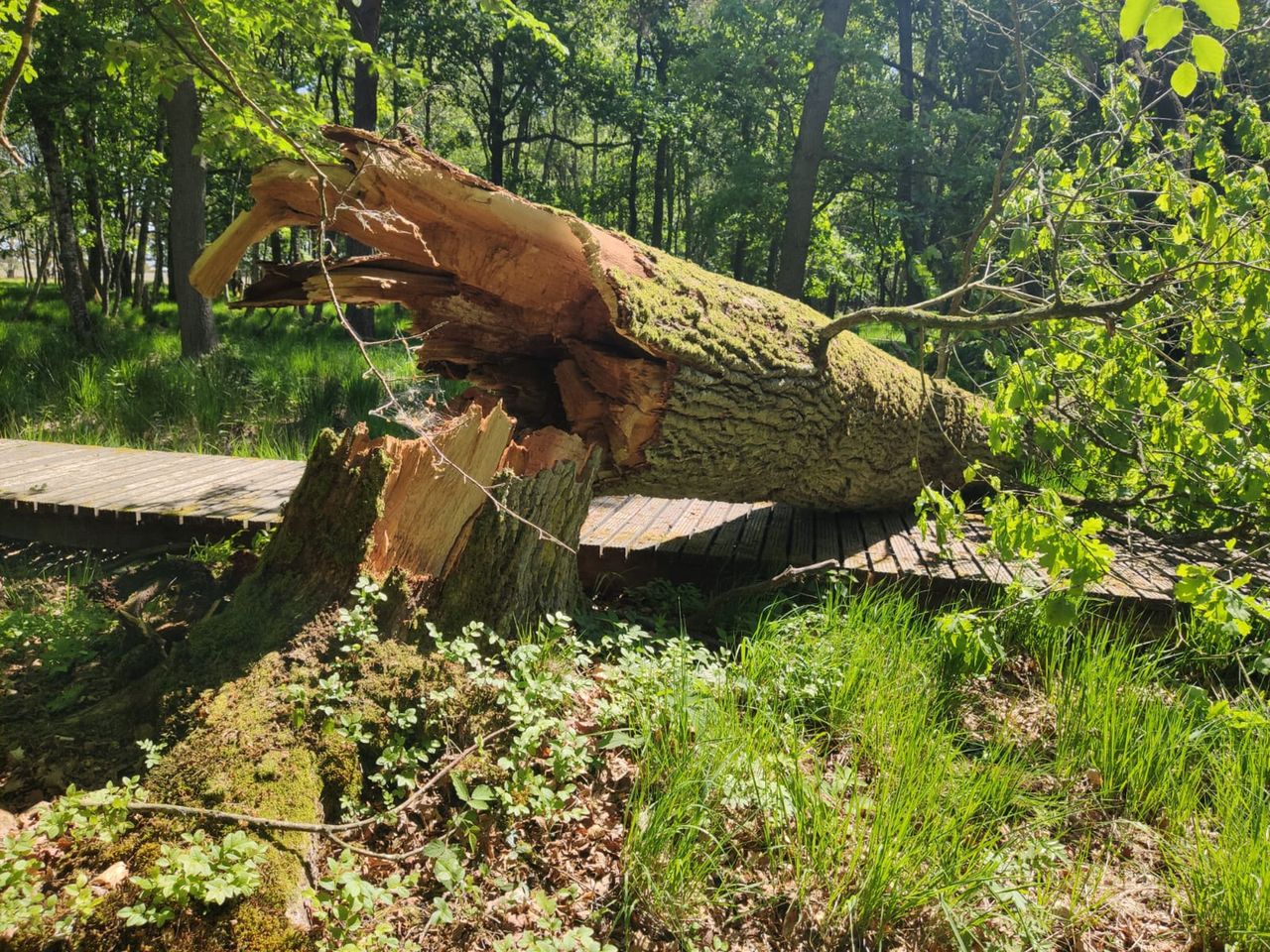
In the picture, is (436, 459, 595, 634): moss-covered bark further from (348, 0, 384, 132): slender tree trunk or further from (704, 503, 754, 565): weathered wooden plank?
(348, 0, 384, 132): slender tree trunk

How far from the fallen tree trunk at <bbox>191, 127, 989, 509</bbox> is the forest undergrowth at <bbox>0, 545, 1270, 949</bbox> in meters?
0.97

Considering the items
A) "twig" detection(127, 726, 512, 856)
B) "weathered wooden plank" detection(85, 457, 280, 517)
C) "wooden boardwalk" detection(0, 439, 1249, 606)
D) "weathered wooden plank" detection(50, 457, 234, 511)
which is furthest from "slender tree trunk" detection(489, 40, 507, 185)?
"twig" detection(127, 726, 512, 856)

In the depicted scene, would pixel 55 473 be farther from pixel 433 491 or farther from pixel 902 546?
pixel 902 546

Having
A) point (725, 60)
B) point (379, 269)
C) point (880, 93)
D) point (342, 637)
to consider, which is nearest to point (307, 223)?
point (379, 269)

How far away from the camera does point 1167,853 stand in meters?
2.24

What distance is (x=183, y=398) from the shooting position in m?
6.82

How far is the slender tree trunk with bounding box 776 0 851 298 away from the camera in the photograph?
406 inches

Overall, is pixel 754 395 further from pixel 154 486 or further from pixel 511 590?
pixel 154 486

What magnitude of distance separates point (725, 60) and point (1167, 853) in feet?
41.7

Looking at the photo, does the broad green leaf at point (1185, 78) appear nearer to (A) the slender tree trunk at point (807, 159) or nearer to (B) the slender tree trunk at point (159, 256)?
(A) the slender tree trunk at point (807, 159)

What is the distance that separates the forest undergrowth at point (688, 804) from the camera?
5.76 feet

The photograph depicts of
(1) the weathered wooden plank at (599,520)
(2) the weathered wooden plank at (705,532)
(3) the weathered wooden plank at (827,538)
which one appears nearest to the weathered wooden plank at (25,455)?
(1) the weathered wooden plank at (599,520)

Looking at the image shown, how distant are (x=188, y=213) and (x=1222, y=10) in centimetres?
937

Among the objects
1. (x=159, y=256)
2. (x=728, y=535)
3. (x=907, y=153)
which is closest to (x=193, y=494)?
(x=728, y=535)
